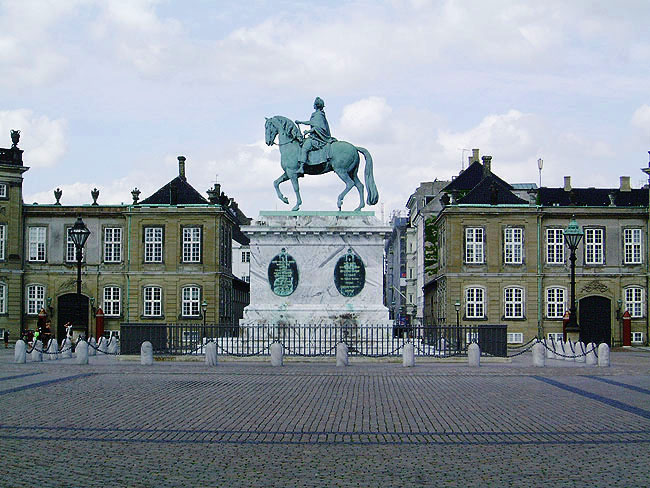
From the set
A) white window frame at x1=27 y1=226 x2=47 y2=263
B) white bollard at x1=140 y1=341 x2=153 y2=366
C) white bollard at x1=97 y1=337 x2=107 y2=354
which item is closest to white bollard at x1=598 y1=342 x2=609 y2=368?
white bollard at x1=140 y1=341 x2=153 y2=366

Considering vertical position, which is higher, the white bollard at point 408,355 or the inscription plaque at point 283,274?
the inscription plaque at point 283,274

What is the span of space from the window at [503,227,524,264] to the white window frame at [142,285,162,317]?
23.2m

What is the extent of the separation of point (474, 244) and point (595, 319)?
9356 millimetres

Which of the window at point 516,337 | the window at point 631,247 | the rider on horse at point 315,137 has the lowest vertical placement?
the window at point 516,337

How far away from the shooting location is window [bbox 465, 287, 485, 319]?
2440 inches

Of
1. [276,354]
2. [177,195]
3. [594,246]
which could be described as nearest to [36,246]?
[177,195]

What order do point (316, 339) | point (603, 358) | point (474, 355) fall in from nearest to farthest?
point (474, 355) → point (603, 358) → point (316, 339)

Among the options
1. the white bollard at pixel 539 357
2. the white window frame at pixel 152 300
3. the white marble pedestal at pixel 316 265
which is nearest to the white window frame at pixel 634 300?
the white window frame at pixel 152 300

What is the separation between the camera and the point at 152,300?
209ft

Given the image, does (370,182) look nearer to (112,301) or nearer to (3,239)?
(112,301)

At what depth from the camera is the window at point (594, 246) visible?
6319 centimetres

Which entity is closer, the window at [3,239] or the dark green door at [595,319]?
the dark green door at [595,319]

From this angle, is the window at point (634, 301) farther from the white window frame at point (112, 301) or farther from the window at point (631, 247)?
the white window frame at point (112, 301)

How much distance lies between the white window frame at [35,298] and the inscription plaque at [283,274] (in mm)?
32005
